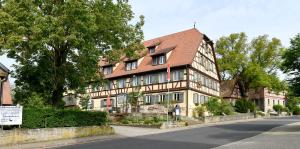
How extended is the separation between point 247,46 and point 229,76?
609 centimetres

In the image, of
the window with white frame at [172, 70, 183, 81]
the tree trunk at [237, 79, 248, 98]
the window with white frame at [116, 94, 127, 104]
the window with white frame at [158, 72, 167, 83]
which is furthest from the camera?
the tree trunk at [237, 79, 248, 98]

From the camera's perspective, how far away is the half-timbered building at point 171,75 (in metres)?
43.8

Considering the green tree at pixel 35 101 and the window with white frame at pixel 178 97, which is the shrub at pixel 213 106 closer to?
the window with white frame at pixel 178 97

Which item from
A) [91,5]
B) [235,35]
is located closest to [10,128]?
[91,5]

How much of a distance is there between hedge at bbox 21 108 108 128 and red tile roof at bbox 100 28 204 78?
63.6 ft

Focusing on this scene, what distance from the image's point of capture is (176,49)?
47.2m

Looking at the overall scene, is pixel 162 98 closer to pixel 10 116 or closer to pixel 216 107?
pixel 216 107

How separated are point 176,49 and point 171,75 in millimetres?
3954

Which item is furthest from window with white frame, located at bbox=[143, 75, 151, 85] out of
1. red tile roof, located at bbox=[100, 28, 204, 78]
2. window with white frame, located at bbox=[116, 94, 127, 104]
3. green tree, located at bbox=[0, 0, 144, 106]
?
green tree, located at bbox=[0, 0, 144, 106]

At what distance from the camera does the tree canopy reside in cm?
6069

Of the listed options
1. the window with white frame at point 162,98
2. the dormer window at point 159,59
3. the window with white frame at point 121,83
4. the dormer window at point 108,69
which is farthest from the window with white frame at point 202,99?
the dormer window at point 108,69

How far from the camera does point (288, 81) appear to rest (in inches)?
1057

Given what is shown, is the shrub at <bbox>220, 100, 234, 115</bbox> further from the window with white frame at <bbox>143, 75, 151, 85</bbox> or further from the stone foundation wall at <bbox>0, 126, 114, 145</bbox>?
the stone foundation wall at <bbox>0, 126, 114, 145</bbox>

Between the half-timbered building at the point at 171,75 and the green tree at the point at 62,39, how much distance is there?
15.2 metres
